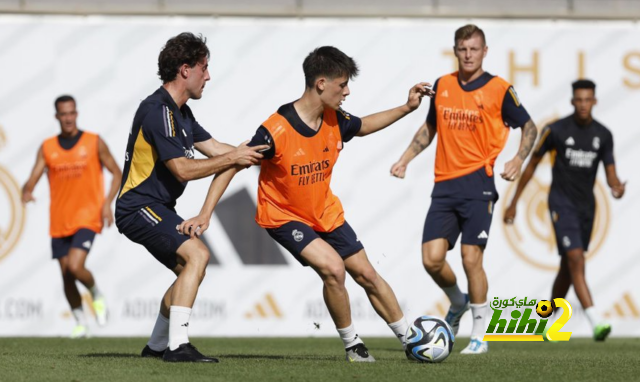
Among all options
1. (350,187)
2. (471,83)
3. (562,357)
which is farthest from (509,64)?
(562,357)

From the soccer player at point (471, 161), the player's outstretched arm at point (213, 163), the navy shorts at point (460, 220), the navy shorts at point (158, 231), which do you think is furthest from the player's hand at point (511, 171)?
the navy shorts at point (158, 231)

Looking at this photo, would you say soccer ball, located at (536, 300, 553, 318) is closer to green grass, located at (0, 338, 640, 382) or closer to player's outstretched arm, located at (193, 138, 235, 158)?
green grass, located at (0, 338, 640, 382)

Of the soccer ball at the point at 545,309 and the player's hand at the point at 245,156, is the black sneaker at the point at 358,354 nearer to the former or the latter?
the player's hand at the point at 245,156

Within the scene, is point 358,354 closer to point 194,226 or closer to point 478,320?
point 194,226

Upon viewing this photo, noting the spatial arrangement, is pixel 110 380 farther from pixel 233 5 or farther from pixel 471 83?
pixel 233 5

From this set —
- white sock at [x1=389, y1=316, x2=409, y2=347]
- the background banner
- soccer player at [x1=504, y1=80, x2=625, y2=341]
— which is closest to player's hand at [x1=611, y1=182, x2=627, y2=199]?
soccer player at [x1=504, y1=80, x2=625, y2=341]

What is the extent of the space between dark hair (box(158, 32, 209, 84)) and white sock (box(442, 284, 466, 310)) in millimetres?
3368

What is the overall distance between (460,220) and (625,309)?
5042 mm

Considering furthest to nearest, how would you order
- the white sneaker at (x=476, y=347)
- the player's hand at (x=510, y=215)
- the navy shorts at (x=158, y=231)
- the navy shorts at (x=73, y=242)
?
1. the navy shorts at (x=73, y=242)
2. the player's hand at (x=510, y=215)
3. the white sneaker at (x=476, y=347)
4. the navy shorts at (x=158, y=231)

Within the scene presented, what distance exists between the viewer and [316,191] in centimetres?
745

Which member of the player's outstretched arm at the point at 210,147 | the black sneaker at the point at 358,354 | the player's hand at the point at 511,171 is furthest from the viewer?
the player's hand at the point at 511,171

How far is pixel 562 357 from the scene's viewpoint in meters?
8.52

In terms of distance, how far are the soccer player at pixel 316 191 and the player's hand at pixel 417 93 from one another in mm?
554

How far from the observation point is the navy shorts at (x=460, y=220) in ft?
29.7
